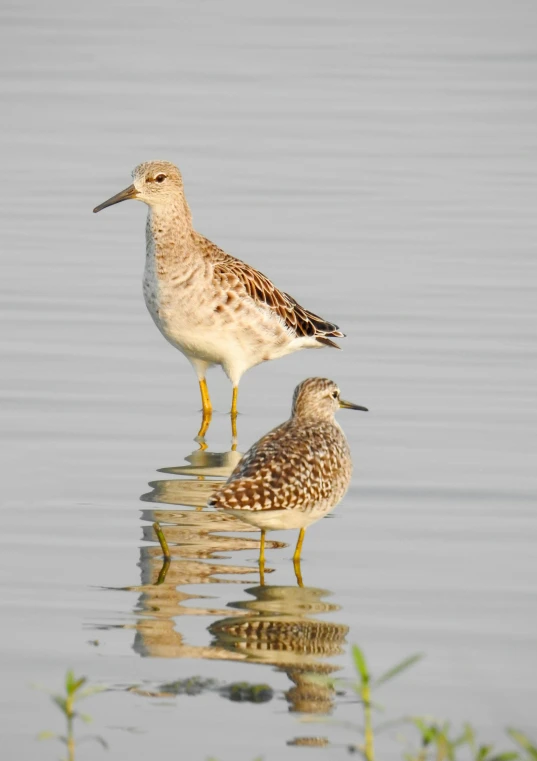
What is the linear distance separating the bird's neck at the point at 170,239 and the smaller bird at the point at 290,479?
3.67 metres

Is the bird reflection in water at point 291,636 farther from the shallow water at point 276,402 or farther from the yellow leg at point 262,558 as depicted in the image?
the yellow leg at point 262,558

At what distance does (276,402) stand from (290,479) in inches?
193

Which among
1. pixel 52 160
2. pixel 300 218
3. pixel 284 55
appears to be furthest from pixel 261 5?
pixel 300 218

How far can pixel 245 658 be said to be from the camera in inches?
302

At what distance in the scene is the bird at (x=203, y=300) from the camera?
1288 centimetres

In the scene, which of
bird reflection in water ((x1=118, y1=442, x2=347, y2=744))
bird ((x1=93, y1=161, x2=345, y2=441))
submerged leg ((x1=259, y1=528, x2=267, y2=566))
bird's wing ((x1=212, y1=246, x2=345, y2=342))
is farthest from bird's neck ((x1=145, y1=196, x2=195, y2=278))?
submerged leg ((x1=259, y1=528, x2=267, y2=566))

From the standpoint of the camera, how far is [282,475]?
28.0 ft

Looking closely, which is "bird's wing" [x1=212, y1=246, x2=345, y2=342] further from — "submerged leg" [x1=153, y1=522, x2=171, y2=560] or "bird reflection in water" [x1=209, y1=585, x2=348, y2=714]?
"bird reflection in water" [x1=209, y1=585, x2=348, y2=714]

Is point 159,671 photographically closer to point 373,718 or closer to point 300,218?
point 373,718

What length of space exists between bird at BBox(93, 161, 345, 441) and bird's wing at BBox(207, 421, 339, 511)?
11.6 feet

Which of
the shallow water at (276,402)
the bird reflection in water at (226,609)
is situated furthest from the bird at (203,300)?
the bird reflection in water at (226,609)

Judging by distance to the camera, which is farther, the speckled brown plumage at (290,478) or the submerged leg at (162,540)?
the submerged leg at (162,540)

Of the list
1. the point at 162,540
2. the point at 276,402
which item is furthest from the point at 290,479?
the point at 276,402

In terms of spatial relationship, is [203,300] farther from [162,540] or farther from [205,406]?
[162,540]
